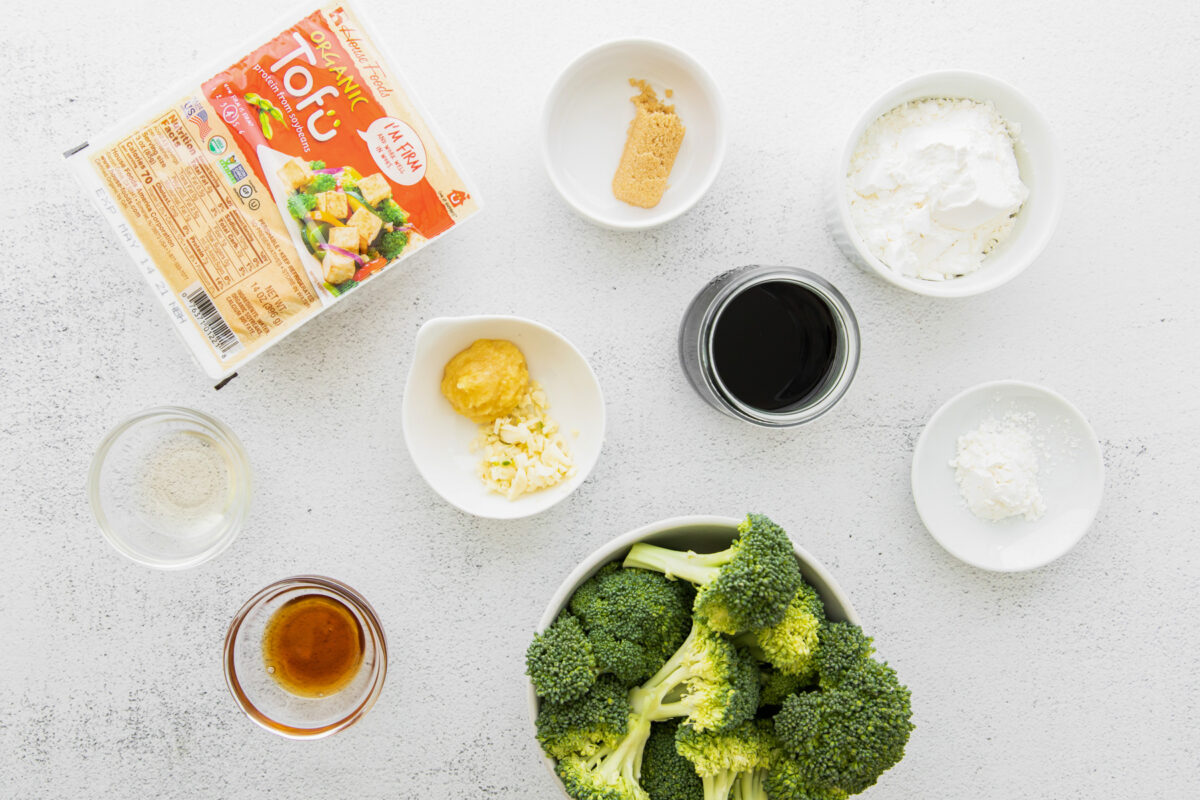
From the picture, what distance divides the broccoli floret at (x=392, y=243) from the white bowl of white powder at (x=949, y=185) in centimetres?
71

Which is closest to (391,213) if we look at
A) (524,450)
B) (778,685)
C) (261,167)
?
(261,167)

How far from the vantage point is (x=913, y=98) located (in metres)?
1.37

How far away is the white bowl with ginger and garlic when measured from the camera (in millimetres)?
1322

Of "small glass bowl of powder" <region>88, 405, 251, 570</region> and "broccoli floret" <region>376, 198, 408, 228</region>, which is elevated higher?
"broccoli floret" <region>376, 198, 408, 228</region>

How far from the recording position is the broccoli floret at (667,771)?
4.04 feet

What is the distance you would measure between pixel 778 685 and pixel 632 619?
0.25 m

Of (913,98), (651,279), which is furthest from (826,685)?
(913,98)

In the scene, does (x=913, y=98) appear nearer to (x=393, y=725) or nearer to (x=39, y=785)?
(x=393, y=725)

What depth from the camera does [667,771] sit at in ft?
4.07

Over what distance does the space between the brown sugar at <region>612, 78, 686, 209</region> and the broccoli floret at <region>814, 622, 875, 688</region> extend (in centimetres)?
76

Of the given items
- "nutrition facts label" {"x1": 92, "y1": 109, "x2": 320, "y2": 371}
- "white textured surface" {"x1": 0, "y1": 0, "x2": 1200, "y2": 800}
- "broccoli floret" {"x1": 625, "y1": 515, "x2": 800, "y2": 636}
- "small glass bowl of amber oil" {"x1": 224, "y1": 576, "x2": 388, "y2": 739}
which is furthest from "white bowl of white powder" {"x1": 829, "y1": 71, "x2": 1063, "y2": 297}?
"small glass bowl of amber oil" {"x1": 224, "y1": 576, "x2": 388, "y2": 739}

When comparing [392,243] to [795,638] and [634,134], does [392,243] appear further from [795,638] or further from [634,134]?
[795,638]

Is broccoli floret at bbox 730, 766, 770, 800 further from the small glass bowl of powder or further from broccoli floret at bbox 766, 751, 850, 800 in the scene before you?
the small glass bowl of powder

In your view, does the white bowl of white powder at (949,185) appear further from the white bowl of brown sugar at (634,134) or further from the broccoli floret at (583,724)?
the broccoli floret at (583,724)
